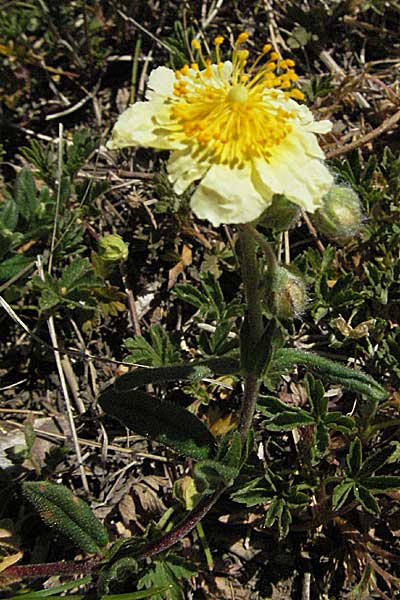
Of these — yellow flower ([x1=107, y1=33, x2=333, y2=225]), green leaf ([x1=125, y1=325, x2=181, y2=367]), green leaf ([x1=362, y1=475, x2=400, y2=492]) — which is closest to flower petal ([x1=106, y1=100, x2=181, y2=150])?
yellow flower ([x1=107, y1=33, x2=333, y2=225])

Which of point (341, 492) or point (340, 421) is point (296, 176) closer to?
point (340, 421)

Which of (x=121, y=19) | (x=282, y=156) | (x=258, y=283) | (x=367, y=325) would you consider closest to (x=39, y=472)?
(x=258, y=283)

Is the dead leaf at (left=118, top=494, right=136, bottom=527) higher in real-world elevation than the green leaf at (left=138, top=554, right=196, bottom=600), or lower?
lower

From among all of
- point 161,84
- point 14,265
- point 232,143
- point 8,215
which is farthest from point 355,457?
point 8,215

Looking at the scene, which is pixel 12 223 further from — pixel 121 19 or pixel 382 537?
pixel 382 537

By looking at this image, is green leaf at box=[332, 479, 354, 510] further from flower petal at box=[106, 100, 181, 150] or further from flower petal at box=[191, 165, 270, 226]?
flower petal at box=[106, 100, 181, 150]

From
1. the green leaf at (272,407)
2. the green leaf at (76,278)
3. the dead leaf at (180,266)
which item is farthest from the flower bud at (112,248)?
the green leaf at (272,407)

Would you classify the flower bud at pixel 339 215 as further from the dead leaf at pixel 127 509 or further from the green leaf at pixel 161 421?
the dead leaf at pixel 127 509
